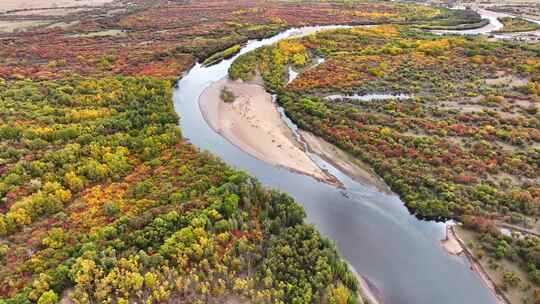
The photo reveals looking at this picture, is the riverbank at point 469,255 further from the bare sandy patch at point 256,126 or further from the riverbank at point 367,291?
the bare sandy patch at point 256,126

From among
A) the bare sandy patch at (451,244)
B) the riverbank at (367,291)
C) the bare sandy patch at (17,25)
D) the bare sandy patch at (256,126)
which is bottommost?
the riverbank at (367,291)

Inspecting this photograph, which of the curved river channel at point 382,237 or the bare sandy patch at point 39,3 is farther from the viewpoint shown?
the bare sandy patch at point 39,3

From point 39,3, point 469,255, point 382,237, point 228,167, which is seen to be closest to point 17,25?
point 39,3

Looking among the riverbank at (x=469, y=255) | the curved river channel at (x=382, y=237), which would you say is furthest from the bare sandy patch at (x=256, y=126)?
the riverbank at (x=469, y=255)

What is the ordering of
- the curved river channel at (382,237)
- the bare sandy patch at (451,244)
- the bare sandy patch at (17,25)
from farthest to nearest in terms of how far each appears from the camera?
the bare sandy patch at (17,25) → the bare sandy patch at (451,244) → the curved river channel at (382,237)

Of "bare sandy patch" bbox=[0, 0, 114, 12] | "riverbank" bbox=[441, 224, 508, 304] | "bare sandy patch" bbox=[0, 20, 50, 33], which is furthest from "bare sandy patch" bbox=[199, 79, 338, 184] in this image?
"bare sandy patch" bbox=[0, 0, 114, 12]

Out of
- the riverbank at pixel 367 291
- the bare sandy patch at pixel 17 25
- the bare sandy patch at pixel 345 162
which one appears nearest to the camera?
the riverbank at pixel 367 291
